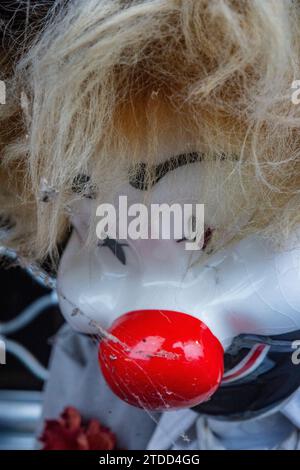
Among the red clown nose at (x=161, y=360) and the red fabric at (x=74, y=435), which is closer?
the red clown nose at (x=161, y=360)

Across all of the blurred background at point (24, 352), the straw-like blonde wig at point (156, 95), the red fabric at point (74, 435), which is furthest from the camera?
the blurred background at point (24, 352)

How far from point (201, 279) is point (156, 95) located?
16cm

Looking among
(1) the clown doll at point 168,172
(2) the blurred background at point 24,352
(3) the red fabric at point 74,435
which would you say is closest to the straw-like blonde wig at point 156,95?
(1) the clown doll at point 168,172

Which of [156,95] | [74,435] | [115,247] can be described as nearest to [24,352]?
[74,435]

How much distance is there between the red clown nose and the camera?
463 millimetres

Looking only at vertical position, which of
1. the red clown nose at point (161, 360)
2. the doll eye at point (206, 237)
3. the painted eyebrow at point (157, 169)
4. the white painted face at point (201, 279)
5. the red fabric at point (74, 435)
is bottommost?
the red fabric at point (74, 435)

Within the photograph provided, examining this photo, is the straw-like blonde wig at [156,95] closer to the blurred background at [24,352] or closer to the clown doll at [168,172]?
the clown doll at [168,172]

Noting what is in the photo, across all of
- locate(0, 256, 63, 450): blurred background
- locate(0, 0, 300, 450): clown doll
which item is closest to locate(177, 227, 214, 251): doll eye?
locate(0, 0, 300, 450): clown doll

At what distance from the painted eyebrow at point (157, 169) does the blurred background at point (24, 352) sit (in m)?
0.56

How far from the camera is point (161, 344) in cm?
47

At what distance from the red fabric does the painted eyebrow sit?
418 mm

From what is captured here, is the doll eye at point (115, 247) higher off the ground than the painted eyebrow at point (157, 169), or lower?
lower

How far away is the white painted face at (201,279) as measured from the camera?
503 mm

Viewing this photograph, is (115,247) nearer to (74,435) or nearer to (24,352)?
(74,435)
